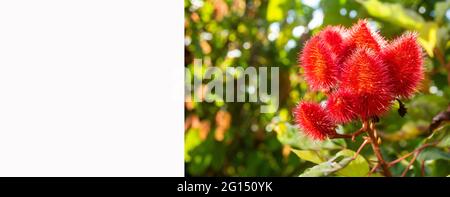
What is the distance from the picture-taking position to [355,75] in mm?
858

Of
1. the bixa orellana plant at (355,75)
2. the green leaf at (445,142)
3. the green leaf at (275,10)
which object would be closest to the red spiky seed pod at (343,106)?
the bixa orellana plant at (355,75)

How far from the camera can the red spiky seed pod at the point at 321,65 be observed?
2.94 feet

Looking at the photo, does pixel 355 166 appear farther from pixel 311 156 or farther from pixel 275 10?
pixel 275 10

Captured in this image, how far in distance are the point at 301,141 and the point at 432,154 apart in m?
0.24

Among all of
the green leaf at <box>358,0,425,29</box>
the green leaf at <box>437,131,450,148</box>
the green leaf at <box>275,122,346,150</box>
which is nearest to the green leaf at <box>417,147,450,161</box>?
the green leaf at <box>437,131,450,148</box>

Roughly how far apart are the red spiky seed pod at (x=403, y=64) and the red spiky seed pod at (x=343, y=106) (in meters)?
0.06

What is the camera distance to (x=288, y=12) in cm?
186

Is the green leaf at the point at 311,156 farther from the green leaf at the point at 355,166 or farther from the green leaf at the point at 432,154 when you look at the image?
the green leaf at the point at 432,154

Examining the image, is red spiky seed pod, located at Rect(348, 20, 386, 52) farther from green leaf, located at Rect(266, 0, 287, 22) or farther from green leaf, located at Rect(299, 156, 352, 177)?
green leaf, located at Rect(266, 0, 287, 22)

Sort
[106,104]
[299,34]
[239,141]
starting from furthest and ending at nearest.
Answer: [239,141], [299,34], [106,104]
